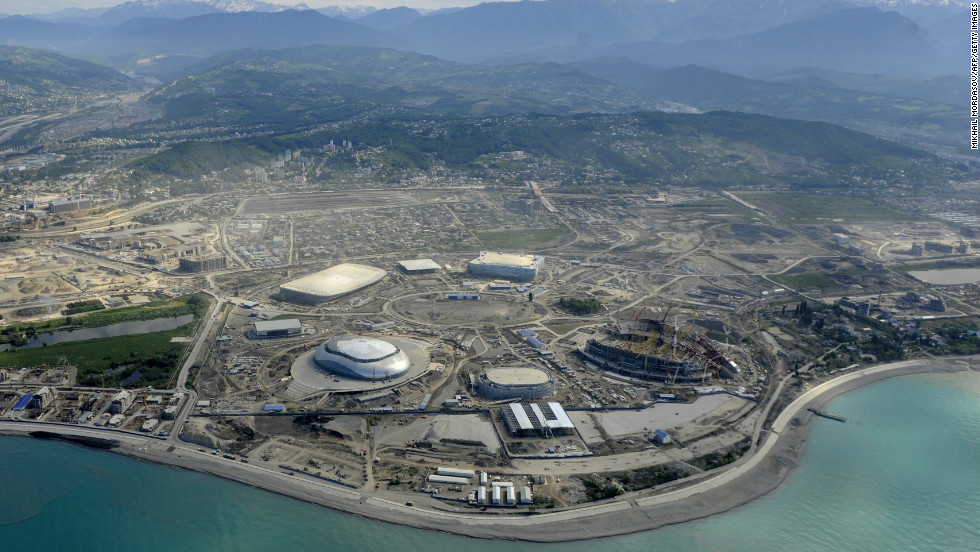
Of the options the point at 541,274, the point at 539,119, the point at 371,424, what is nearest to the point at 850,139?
the point at 539,119

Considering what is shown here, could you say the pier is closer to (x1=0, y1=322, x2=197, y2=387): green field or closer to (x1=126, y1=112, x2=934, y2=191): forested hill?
(x1=0, y1=322, x2=197, y2=387): green field

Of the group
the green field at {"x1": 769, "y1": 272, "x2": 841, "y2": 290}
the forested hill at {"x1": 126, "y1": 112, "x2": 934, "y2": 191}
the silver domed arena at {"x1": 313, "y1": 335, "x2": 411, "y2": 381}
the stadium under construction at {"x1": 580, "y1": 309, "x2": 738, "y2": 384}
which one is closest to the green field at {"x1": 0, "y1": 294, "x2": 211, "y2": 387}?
the silver domed arena at {"x1": 313, "y1": 335, "x2": 411, "y2": 381}

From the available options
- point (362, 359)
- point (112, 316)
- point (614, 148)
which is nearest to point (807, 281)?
point (362, 359)

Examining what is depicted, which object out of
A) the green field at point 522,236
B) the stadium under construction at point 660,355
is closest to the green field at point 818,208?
the green field at point 522,236

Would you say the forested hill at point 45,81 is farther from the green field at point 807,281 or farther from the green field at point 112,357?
the green field at point 807,281

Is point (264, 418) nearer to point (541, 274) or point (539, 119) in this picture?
point (541, 274)

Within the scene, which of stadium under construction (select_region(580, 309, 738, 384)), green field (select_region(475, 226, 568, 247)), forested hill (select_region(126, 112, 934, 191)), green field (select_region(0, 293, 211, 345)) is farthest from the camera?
forested hill (select_region(126, 112, 934, 191))
